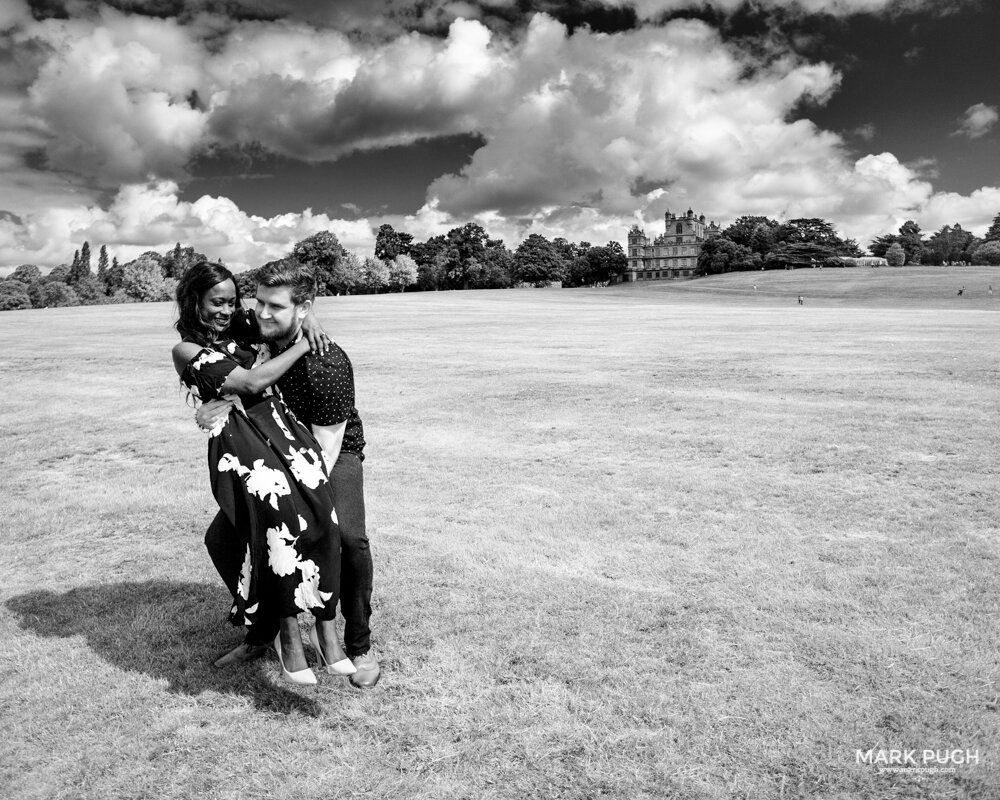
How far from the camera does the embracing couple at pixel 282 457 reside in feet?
13.8

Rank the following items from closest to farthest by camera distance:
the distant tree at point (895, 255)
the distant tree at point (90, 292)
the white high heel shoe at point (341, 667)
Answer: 1. the white high heel shoe at point (341, 667)
2. the distant tree at point (90, 292)
3. the distant tree at point (895, 255)

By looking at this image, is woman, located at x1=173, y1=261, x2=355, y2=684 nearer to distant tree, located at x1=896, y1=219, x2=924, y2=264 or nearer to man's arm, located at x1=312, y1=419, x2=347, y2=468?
man's arm, located at x1=312, y1=419, x2=347, y2=468

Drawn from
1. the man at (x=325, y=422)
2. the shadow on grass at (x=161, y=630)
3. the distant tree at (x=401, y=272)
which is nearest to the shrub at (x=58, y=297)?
the distant tree at (x=401, y=272)

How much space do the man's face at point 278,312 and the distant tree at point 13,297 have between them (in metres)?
151

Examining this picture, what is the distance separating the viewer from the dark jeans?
4496 millimetres

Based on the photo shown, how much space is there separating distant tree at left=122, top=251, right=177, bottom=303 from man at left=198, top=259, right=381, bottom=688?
12222 cm

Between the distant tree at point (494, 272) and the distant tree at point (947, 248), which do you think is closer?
the distant tree at point (494, 272)

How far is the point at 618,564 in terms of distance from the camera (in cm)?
659

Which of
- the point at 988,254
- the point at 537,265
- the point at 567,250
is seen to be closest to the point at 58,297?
the point at 537,265

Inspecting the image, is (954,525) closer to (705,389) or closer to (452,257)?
(705,389)

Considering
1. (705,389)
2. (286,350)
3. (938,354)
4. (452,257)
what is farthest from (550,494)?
(452,257)

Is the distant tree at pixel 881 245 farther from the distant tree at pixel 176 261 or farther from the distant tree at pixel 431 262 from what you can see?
the distant tree at pixel 176 261

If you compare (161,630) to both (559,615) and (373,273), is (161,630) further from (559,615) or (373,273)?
(373,273)

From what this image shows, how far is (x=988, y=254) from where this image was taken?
149 m
